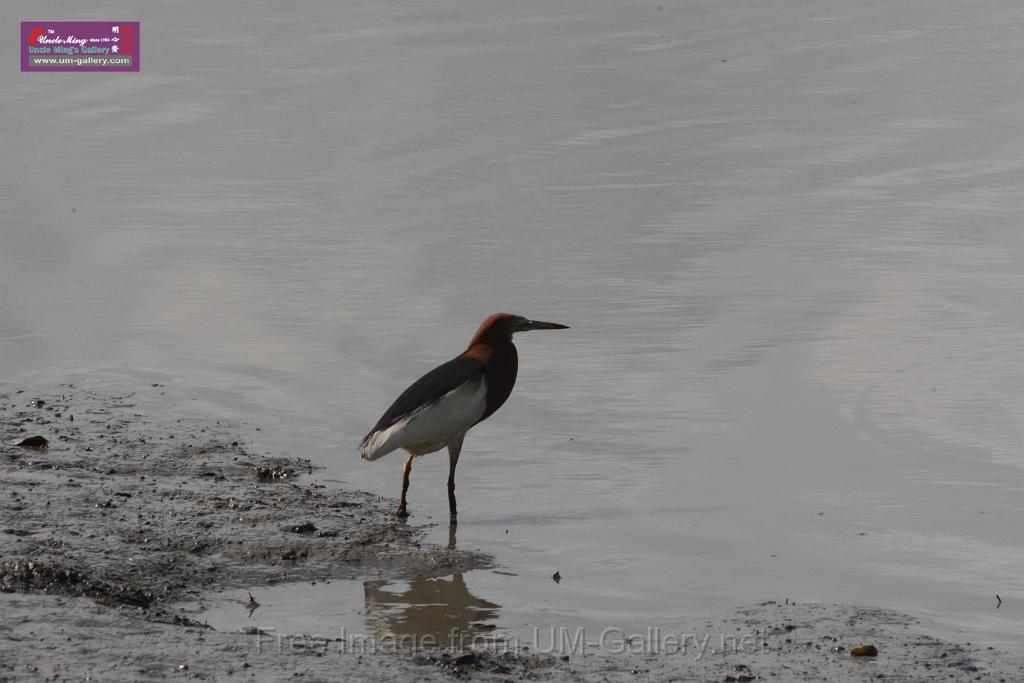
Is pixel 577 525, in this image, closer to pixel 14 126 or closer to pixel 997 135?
pixel 997 135

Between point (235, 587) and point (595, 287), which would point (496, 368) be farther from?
point (595, 287)

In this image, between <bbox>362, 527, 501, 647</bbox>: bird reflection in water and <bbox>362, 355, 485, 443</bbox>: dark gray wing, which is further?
<bbox>362, 355, 485, 443</bbox>: dark gray wing

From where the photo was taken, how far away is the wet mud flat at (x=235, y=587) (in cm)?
615

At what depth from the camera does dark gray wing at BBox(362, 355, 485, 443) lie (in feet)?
28.1

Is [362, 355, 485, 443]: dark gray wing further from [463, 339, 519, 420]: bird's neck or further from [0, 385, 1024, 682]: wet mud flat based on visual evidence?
[0, 385, 1024, 682]: wet mud flat

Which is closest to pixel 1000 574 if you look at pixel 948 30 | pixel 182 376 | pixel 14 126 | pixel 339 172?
pixel 182 376

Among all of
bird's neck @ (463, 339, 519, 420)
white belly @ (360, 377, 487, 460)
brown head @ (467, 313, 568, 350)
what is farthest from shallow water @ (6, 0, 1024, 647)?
brown head @ (467, 313, 568, 350)

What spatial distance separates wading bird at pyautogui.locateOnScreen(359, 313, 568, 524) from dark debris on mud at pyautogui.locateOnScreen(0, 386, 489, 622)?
372 millimetres

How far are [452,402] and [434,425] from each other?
0.16 m

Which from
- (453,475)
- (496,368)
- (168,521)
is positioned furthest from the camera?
(496,368)

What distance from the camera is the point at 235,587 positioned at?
732cm

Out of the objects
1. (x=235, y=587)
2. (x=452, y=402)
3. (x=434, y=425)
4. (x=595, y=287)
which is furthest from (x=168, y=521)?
(x=595, y=287)

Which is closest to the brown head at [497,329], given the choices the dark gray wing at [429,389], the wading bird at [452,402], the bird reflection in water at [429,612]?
the wading bird at [452,402]

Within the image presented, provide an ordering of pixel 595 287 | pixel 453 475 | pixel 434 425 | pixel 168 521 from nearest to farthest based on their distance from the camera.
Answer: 1. pixel 168 521
2. pixel 434 425
3. pixel 453 475
4. pixel 595 287
